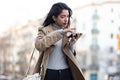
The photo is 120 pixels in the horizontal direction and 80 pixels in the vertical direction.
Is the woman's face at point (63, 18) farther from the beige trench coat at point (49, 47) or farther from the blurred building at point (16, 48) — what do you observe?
the blurred building at point (16, 48)

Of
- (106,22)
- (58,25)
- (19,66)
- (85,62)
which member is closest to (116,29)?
(106,22)

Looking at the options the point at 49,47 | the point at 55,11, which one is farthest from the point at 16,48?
the point at 49,47

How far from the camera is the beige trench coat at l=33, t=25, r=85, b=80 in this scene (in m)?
3.56

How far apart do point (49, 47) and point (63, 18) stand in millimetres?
257

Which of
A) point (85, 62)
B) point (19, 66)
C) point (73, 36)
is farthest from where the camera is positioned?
point (19, 66)

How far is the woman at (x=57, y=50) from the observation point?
358 centimetres

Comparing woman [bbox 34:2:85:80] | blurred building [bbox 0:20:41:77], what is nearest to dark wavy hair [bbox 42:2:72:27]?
woman [bbox 34:2:85:80]

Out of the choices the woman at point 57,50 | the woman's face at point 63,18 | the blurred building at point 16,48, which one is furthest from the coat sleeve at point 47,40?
the blurred building at point 16,48

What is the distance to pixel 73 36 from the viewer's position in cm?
354

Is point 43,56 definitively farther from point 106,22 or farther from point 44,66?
point 106,22

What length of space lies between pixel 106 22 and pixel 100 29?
1.37m

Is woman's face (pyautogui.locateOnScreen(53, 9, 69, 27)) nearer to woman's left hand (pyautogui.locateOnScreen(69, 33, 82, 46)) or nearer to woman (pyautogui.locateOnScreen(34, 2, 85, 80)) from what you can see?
woman (pyautogui.locateOnScreen(34, 2, 85, 80))

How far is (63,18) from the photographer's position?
3.67 m

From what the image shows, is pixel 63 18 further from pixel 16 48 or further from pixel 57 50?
pixel 16 48
